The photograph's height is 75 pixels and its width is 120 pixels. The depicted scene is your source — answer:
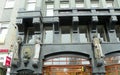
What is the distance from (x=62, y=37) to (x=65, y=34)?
477 mm

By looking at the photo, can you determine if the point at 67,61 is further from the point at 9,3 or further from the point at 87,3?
the point at 9,3

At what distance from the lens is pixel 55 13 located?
20.7 m

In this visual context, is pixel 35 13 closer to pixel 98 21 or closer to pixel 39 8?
pixel 39 8

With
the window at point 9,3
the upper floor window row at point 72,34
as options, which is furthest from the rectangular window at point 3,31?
the upper floor window row at point 72,34

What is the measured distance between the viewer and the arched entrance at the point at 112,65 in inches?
716

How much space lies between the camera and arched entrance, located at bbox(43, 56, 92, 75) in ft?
60.5

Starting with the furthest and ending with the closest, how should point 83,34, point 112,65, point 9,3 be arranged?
point 9,3, point 83,34, point 112,65

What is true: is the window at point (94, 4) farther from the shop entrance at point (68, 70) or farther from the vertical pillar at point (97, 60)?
the shop entrance at point (68, 70)

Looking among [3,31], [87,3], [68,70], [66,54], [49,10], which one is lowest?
[68,70]

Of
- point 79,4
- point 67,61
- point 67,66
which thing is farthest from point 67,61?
point 79,4

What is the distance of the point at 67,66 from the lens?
18609 mm

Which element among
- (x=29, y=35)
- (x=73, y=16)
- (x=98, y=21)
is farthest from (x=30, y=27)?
(x=98, y=21)

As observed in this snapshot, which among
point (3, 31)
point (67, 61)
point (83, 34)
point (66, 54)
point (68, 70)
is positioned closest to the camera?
point (68, 70)

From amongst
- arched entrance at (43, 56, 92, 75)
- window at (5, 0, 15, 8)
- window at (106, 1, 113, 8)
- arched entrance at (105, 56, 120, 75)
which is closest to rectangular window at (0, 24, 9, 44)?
window at (5, 0, 15, 8)
